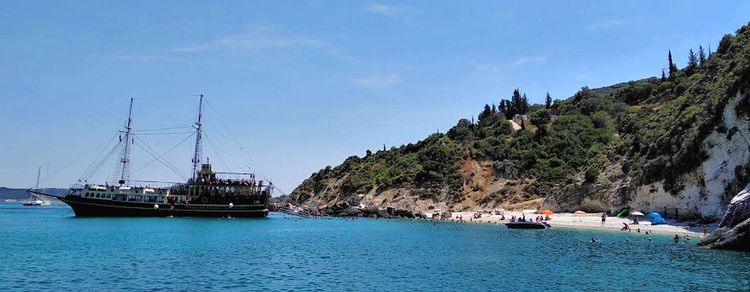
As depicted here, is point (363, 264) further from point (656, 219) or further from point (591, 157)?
point (591, 157)

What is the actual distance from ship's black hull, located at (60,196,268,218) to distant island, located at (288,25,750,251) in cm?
2941

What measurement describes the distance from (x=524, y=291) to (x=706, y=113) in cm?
4697

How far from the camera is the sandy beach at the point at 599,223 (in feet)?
191

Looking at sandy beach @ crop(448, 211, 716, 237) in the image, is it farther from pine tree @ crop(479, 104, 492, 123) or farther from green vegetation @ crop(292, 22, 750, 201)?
pine tree @ crop(479, 104, 492, 123)

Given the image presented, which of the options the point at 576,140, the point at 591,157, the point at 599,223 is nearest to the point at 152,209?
the point at 599,223

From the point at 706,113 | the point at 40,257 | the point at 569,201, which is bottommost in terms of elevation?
the point at 40,257

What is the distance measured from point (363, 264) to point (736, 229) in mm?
26998

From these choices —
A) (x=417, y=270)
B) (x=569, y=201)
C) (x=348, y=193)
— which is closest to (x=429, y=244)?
(x=417, y=270)

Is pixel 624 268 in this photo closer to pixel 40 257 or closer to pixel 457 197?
pixel 40 257

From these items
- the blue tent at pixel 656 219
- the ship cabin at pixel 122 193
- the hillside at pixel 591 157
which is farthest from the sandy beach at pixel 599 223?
the ship cabin at pixel 122 193

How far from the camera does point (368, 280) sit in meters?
30.6

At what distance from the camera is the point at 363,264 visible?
1478 inches

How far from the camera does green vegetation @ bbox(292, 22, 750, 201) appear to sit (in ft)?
224

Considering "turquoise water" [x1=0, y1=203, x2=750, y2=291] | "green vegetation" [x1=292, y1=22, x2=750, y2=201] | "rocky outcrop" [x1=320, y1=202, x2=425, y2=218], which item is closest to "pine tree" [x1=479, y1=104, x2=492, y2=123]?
"green vegetation" [x1=292, y1=22, x2=750, y2=201]
